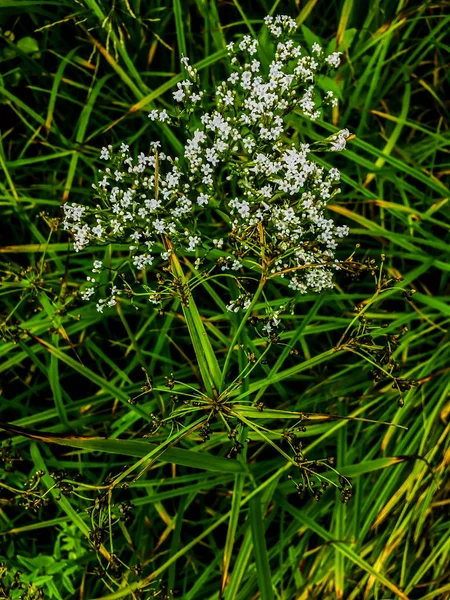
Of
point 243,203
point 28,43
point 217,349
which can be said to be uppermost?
point 28,43

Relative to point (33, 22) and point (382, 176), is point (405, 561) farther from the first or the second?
point (33, 22)

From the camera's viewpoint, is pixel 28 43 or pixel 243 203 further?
pixel 28 43

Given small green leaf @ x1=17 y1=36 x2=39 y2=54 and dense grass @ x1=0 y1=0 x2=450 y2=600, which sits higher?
small green leaf @ x1=17 y1=36 x2=39 y2=54

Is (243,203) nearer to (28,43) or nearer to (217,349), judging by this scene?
(217,349)

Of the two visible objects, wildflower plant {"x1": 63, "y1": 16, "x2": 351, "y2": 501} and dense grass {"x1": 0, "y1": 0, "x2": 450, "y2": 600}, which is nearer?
wildflower plant {"x1": 63, "y1": 16, "x2": 351, "y2": 501}

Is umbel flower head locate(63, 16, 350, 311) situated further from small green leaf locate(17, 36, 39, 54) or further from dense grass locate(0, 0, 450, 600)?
small green leaf locate(17, 36, 39, 54)

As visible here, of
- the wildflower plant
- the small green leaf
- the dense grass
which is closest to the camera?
the wildflower plant

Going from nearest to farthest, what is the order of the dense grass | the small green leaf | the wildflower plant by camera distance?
the wildflower plant
the dense grass
the small green leaf

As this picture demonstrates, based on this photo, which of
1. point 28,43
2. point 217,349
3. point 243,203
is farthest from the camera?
point 28,43

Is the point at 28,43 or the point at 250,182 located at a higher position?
the point at 28,43

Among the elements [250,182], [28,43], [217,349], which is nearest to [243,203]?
[250,182]

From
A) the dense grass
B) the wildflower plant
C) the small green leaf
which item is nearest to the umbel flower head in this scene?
the wildflower plant
